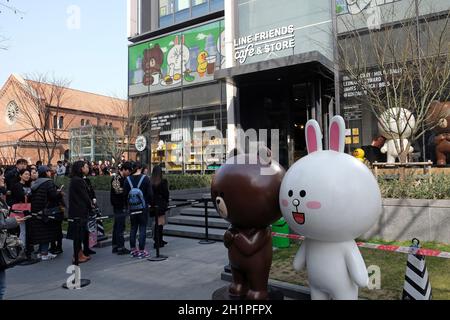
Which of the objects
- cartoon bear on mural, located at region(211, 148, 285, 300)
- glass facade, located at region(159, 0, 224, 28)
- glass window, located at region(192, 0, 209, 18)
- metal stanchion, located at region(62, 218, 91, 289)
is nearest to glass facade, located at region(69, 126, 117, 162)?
glass facade, located at region(159, 0, 224, 28)

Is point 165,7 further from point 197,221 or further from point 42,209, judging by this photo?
point 42,209

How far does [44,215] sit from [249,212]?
5.09 meters

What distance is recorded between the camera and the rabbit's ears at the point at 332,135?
372 cm

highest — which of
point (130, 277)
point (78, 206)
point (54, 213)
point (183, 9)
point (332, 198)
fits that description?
point (183, 9)

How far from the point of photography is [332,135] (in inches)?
152

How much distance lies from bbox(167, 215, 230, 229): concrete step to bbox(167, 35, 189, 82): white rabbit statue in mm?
11772

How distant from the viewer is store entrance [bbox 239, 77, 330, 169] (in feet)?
52.0

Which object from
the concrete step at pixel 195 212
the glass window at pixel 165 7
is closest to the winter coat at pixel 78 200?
the concrete step at pixel 195 212

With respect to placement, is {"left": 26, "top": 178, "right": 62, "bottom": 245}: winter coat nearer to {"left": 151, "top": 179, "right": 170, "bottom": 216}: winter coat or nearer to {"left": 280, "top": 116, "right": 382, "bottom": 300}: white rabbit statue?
{"left": 151, "top": 179, "right": 170, "bottom": 216}: winter coat

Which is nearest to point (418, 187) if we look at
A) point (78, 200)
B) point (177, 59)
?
point (78, 200)

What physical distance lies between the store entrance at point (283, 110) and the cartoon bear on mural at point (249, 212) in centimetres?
1168

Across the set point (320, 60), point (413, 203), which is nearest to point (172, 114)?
point (320, 60)

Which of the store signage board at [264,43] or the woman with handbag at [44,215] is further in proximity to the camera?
the store signage board at [264,43]

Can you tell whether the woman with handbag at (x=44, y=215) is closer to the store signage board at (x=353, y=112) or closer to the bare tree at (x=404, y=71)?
the bare tree at (x=404, y=71)
